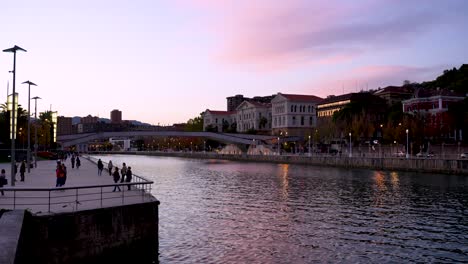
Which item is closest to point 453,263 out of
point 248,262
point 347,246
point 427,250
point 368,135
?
point 427,250

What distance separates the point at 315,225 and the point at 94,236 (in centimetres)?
1514

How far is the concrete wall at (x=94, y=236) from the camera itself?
17.1 m

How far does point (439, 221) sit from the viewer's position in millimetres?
31141

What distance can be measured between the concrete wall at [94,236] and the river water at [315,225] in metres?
1.67

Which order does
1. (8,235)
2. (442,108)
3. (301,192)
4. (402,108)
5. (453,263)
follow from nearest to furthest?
(8,235) < (453,263) < (301,192) < (442,108) < (402,108)

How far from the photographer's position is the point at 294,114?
182750 millimetres

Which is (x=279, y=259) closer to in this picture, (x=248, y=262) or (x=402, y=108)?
(x=248, y=262)

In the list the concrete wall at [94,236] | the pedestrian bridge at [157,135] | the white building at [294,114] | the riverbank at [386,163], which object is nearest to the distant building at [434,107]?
the riverbank at [386,163]

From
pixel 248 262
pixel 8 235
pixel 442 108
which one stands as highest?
pixel 442 108

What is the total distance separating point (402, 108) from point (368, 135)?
22.2m

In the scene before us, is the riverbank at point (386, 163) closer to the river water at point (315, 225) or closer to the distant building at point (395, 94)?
the river water at point (315, 225)

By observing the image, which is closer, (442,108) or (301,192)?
(301,192)

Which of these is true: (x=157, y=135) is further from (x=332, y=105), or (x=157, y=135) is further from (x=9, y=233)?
(x=9, y=233)

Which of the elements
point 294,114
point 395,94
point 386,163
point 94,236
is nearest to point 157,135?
point 294,114
